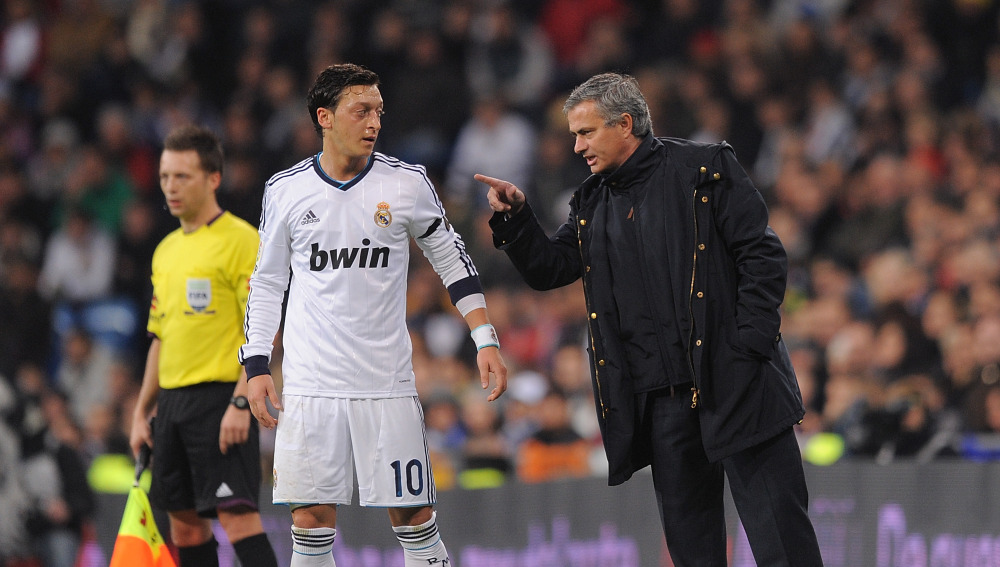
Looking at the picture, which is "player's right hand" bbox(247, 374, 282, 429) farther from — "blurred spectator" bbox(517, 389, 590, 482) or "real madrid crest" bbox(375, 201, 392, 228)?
"blurred spectator" bbox(517, 389, 590, 482)

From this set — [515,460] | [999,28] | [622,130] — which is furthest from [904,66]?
[622,130]

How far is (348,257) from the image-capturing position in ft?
18.1

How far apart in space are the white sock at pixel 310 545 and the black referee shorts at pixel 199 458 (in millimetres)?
948

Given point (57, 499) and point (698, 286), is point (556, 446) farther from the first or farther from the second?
point (698, 286)

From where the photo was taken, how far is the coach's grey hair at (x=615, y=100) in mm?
5418

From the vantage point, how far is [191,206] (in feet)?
21.8

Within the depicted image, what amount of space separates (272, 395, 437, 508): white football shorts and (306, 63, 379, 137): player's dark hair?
1.22 meters

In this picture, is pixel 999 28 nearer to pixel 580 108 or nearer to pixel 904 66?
pixel 904 66

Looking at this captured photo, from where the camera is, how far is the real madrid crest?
5.55 meters

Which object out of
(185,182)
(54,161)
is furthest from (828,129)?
(54,161)

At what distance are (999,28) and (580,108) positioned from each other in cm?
772

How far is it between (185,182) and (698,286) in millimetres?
2733

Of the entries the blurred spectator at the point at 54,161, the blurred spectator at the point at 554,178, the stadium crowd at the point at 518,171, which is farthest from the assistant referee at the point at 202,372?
the blurred spectator at the point at 54,161

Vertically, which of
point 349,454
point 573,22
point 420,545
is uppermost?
point 573,22
